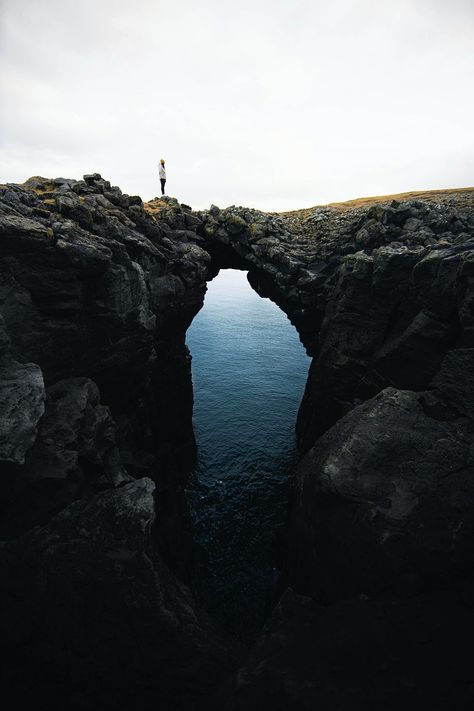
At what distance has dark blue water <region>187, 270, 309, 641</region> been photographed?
2712cm

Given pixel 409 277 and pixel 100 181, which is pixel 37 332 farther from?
pixel 409 277

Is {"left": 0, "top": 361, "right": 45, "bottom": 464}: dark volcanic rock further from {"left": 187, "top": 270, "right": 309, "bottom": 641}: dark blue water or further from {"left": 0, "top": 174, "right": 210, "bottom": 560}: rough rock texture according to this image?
{"left": 187, "top": 270, "right": 309, "bottom": 641}: dark blue water

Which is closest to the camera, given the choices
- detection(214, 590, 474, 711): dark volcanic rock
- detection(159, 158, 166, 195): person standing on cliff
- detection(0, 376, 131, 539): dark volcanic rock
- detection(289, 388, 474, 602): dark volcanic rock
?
detection(214, 590, 474, 711): dark volcanic rock

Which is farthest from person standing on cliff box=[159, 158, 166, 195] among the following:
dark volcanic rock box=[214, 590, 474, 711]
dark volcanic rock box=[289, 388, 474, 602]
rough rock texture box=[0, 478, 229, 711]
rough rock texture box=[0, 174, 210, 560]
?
dark volcanic rock box=[214, 590, 474, 711]

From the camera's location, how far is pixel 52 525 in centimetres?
1428

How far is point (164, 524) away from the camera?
26.8m

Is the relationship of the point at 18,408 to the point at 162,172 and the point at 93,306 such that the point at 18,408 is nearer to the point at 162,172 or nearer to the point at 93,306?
the point at 93,306

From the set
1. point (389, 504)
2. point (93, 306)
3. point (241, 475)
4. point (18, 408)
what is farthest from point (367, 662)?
point (241, 475)

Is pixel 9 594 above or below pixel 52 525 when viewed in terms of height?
below

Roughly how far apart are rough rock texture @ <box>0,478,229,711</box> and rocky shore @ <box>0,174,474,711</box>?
0.05m

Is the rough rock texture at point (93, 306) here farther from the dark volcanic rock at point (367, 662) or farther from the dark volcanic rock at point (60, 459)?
the dark volcanic rock at point (367, 662)

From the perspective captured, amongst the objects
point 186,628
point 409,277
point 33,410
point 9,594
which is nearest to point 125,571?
point 186,628

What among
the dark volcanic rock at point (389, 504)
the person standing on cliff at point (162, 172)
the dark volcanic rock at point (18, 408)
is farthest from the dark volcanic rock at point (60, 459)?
the person standing on cliff at point (162, 172)

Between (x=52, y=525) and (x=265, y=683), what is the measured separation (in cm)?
1037
